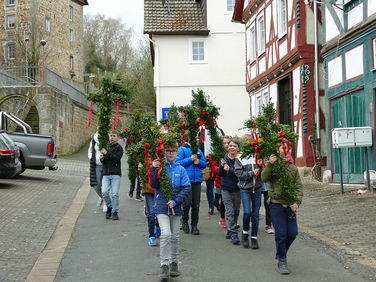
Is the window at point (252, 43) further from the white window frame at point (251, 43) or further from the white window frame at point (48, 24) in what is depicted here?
the white window frame at point (48, 24)

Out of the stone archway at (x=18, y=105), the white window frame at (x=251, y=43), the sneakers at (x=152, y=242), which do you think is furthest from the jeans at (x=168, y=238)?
the stone archway at (x=18, y=105)

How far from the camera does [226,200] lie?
8070mm

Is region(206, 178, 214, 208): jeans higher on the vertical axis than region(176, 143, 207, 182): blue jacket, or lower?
lower

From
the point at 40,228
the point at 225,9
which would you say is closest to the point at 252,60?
the point at 225,9

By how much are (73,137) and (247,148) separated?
26.2 meters

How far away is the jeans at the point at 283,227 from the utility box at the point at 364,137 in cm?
701

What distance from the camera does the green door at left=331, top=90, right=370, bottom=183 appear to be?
13.2 metres

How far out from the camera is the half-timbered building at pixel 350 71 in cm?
1267

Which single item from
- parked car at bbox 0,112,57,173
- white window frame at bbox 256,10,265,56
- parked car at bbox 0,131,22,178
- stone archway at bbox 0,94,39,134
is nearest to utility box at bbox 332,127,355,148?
parked car at bbox 0,131,22,178

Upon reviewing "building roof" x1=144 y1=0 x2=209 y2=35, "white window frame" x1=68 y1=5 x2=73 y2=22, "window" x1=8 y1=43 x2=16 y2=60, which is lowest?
"building roof" x1=144 y1=0 x2=209 y2=35

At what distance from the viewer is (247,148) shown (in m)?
6.41

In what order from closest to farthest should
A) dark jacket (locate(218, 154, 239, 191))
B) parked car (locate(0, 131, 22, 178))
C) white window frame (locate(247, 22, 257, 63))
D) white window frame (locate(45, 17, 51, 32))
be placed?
dark jacket (locate(218, 154, 239, 191)) < parked car (locate(0, 131, 22, 178)) < white window frame (locate(247, 22, 257, 63)) < white window frame (locate(45, 17, 51, 32))

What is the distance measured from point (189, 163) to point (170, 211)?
2.61m

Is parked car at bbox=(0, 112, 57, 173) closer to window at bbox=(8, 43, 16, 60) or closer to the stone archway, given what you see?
the stone archway
